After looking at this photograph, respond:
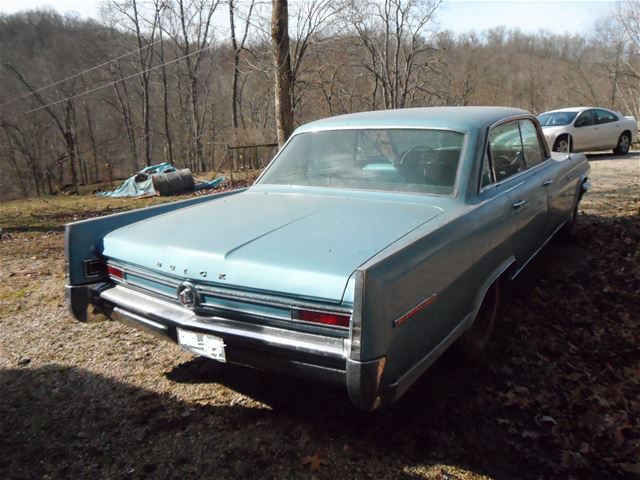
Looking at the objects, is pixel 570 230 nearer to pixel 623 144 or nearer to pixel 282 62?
pixel 282 62

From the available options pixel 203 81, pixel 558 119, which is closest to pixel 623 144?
pixel 558 119

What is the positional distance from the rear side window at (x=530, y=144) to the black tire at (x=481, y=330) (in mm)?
1509

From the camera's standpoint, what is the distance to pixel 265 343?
218cm

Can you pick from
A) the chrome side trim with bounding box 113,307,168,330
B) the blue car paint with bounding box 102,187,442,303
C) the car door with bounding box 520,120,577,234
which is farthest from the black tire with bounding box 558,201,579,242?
the chrome side trim with bounding box 113,307,168,330

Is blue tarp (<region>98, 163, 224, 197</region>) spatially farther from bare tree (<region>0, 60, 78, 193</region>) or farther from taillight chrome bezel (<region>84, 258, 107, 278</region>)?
bare tree (<region>0, 60, 78, 193</region>)

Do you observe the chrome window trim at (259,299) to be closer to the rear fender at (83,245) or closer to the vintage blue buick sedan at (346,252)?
the vintage blue buick sedan at (346,252)

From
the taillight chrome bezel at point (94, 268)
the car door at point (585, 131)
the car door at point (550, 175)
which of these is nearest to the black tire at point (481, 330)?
the car door at point (550, 175)

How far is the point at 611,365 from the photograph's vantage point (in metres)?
3.27

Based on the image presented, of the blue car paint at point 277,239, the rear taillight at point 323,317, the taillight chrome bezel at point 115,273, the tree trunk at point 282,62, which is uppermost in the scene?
the tree trunk at point 282,62

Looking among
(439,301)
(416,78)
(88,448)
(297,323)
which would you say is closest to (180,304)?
(297,323)

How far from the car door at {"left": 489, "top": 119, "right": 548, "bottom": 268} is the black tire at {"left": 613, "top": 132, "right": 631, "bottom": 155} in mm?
12753

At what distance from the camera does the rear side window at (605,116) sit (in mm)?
14141

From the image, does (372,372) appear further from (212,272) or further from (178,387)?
(178,387)

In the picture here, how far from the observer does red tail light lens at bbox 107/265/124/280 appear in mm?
2857
